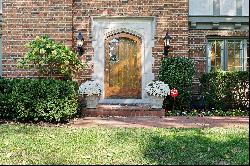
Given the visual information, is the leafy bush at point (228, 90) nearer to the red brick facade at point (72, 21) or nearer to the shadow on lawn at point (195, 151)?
the red brick facade at point (72, 21)

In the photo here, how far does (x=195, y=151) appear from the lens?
5.82 metres

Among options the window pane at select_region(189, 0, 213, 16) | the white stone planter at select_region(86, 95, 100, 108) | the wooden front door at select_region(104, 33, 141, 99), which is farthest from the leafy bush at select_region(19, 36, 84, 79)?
the window pane at select_region(189, 0, 213, 16)

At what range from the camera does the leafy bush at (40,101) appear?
8.95 metres

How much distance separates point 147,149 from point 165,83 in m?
5.28

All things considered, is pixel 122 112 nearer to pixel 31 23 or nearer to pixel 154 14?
pixel 154 14

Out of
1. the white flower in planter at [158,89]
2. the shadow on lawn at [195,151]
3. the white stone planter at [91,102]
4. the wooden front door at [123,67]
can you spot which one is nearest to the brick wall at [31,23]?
the wooden front door at [123,67]

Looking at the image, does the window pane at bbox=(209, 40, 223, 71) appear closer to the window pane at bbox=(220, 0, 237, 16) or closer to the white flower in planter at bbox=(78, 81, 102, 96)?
the window pane at bbox=(220, 0, 237, 16)

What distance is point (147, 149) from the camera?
6.00m

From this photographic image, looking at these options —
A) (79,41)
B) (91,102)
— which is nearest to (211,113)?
(91,102)

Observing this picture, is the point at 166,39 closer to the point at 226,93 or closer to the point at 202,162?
the point at 226,93

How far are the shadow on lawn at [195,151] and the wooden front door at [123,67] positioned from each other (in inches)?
213

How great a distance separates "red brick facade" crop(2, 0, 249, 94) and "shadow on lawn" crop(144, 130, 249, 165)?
5.55 m

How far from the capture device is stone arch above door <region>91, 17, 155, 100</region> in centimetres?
→ 1188

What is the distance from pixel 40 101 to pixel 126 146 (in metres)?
3.43
